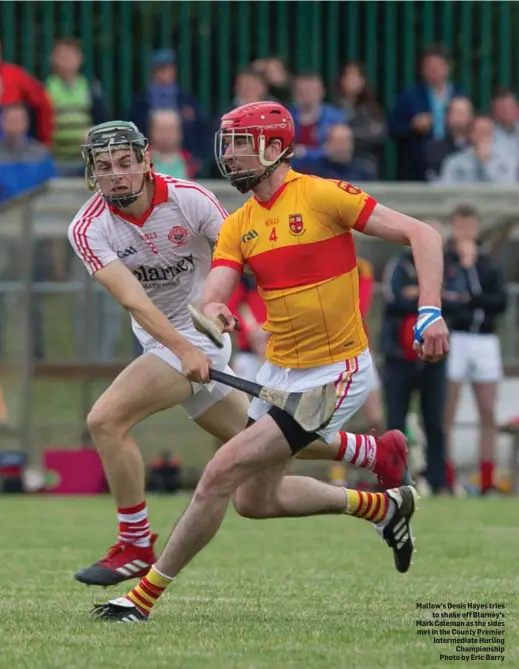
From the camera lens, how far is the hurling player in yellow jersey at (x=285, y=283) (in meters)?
6.68

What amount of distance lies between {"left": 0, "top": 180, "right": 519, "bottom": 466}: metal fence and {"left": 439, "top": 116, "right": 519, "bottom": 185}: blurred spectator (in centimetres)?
164

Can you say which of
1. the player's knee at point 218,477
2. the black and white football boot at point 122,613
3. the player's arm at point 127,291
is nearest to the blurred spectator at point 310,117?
the player's arm at point 127,291

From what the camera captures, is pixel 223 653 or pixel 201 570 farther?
pixel 201 570

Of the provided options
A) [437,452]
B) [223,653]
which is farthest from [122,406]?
[437,452]

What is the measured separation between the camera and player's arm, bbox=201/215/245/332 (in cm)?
681

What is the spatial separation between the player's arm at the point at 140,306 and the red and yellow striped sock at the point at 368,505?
1053mm

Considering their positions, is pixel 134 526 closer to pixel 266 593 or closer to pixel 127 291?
pixel 266 593

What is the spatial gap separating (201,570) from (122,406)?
4.66 ft

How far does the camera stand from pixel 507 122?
16516mm

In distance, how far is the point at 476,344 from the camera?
14336 mm

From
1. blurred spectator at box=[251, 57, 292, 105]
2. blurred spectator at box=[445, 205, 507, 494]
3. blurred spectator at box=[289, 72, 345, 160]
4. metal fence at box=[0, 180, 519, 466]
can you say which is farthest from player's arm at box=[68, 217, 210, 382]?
blurred spectator at box=[251, 57, 292, 105]

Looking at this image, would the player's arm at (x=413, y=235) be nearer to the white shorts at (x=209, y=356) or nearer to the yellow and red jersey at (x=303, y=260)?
the yellow and red jersey at (x=303, y=260)

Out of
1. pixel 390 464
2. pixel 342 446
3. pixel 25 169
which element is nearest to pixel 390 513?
pixel 390 464

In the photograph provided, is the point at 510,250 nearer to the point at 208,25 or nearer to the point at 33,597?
the point at 208,25
